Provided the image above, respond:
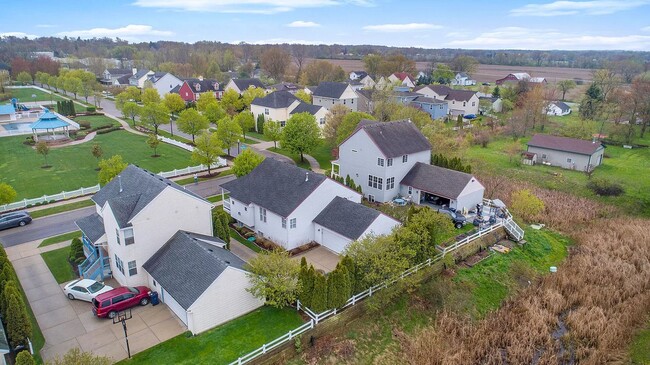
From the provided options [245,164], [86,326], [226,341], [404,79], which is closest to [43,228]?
[86,326]

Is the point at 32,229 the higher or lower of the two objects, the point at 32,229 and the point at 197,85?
the lower

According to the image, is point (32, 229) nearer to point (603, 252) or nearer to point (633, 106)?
point (603, 252)

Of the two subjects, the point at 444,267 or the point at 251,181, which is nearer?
the point at 444,267

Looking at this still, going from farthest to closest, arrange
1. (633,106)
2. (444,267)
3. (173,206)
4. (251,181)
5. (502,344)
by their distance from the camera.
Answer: (633,106) → (251,181) → (444,267) → (173,206) → (502,344)

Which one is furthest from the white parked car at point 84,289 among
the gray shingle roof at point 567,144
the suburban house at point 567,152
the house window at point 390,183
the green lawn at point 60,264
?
the gray shingle roof at point 567,144

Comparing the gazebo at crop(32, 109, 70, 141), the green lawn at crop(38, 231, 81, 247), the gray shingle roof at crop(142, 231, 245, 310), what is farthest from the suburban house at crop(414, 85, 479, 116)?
the green lawn at crop(38, 231, 81, 247)

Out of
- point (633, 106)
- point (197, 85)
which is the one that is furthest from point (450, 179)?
point (197, 85)

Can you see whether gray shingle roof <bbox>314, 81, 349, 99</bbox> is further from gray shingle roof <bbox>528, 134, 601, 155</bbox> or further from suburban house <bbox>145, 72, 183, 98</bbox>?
suburban house <bbox>145, 72, 183, 98</bbox>
